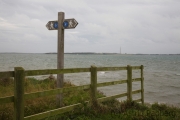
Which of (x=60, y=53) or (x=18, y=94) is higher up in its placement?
(x=60, y=53)

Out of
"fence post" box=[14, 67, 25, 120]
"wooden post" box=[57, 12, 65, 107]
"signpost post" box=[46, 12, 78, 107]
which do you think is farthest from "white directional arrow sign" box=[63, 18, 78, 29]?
"fence post" box=[14, 67, 25, 120]

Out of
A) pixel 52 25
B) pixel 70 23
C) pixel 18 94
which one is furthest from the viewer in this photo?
pixel 52 25

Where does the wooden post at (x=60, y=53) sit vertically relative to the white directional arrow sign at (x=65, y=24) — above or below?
below

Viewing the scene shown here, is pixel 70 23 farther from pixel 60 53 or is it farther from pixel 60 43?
pixel 60 53

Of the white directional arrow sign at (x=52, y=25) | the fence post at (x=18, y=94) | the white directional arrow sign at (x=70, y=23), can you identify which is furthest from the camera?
the white directional arrow sign at (x=52, y=25)

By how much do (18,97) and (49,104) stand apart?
2244mm

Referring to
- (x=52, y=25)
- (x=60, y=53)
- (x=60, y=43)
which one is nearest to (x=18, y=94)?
(x=60, y=53)

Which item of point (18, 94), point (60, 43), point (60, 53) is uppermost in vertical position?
point (60, 43)

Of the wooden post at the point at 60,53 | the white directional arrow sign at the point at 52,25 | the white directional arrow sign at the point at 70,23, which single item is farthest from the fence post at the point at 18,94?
the white directional arrow sign at the point at 52,25

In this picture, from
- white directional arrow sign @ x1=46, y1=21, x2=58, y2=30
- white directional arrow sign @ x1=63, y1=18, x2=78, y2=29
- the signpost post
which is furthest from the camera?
white directional arrow sign @ x1=46, y1=21, x2=58, y2=30

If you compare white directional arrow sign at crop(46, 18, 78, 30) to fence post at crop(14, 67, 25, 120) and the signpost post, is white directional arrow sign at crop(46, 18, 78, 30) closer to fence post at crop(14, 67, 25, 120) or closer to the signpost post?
the signpost post

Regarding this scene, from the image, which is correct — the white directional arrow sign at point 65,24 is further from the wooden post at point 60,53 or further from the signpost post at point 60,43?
the wooden post at point 60,53

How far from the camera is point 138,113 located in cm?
579

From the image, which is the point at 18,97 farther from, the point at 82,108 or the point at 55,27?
the point at 55,27
